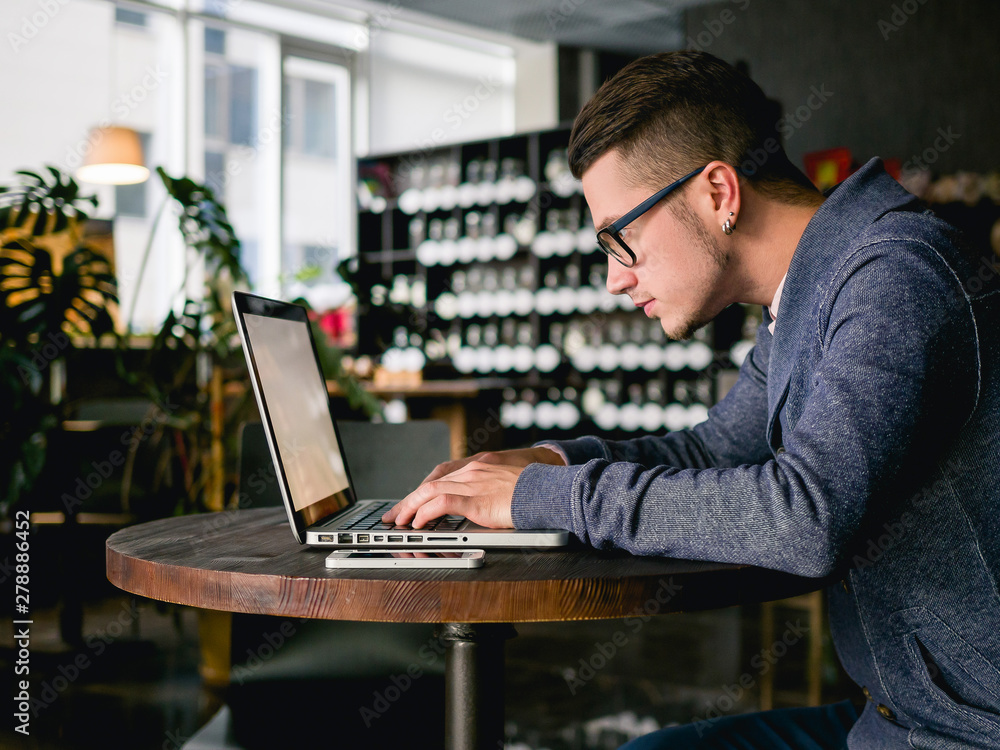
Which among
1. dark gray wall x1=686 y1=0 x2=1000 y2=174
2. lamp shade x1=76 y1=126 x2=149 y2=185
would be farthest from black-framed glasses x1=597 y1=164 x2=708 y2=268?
dark gray wall x1=686 y1=0 x2=1000 y2=174

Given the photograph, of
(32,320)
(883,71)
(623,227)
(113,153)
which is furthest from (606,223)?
(883,71)

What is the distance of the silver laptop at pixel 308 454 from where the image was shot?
100cm

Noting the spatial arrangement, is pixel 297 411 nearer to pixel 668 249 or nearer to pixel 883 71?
pixel 668 249

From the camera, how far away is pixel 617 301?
6.22m

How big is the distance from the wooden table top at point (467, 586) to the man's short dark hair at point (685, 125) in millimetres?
487

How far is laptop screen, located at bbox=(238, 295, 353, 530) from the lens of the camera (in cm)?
107

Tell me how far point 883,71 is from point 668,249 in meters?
5.82

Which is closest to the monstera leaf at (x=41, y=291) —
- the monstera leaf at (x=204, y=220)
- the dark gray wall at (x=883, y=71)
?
the monstera leaf at (x=204, y=220)

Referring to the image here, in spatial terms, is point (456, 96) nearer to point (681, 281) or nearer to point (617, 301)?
point (617, 301)

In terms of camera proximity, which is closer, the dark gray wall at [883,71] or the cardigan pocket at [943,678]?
the cardigan pocket at [943,678]

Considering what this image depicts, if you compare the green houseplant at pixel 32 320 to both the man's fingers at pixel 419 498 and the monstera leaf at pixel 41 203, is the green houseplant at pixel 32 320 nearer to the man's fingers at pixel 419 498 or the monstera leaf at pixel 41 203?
the monstera leaf at pixel 41 203

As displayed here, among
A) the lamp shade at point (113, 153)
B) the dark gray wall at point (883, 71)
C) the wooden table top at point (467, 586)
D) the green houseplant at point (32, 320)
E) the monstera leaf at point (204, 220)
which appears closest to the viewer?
the wooden table top at point (467, 586)

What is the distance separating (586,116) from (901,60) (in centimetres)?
577

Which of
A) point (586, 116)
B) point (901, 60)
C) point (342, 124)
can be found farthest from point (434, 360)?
point (586, 116)
